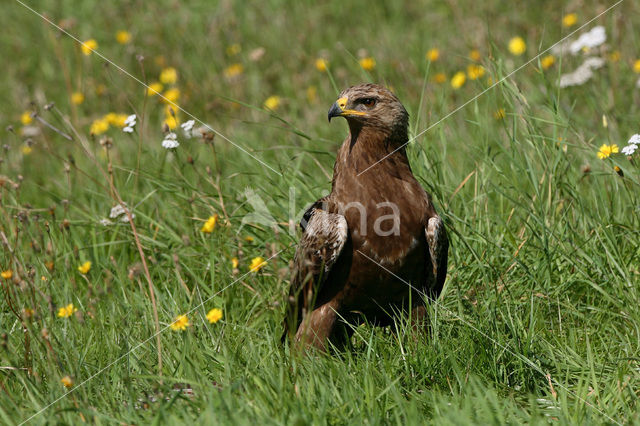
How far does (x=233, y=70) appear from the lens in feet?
25.0

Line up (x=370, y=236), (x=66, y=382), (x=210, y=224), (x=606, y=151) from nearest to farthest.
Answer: (x=66, y=382) → (x=370, y=236) → (x=606, y=151) → (x=210, y=224)

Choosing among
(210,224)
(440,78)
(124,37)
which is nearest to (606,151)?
(210,224)

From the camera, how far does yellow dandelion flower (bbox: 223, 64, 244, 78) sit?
7.50 meters

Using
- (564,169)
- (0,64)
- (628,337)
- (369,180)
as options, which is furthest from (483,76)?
(0,64)

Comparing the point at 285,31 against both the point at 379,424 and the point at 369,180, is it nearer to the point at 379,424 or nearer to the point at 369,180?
the point at 369,180

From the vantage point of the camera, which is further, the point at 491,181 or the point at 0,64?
the point at 0,64

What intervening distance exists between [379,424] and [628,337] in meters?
1.31

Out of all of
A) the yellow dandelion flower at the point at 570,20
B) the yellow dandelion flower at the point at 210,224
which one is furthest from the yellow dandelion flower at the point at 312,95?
the yellow dandelion flower at the point at 210,224

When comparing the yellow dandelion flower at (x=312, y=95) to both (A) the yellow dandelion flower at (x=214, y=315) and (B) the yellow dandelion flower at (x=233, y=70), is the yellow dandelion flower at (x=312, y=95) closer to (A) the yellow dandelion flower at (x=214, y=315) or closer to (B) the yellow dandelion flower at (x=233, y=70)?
(B) the yellow dandelion flower at (x=233, y=70)

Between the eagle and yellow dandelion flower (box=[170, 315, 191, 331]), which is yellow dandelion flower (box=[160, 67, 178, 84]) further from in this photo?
yellow dandelion flower (box=[170, 315, 191, 331])

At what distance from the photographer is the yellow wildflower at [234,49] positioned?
802 cm

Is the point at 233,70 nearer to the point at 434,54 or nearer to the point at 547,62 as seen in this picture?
the point at 434,54

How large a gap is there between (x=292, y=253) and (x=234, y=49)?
164 inches

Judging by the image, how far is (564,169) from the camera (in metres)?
4.54
